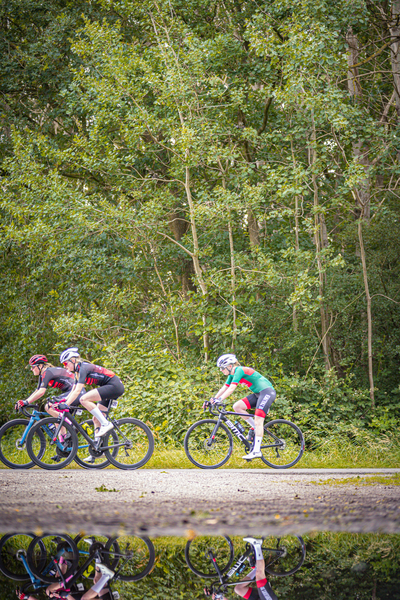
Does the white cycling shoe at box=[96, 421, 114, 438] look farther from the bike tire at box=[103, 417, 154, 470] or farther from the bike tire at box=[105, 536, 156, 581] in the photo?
the bike tire at box=[105, 536, 156, 581]

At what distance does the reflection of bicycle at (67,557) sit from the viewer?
320 cm

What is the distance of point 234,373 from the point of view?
9.14 m

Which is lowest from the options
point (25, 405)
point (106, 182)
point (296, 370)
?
point (296, 370)

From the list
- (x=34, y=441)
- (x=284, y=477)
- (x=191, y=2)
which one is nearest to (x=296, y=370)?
(x=284, y=477)

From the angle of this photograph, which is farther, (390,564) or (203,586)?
(390,564)

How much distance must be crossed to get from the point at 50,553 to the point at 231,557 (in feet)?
→ 3.96

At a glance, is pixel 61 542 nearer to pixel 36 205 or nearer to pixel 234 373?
pixel 234 373

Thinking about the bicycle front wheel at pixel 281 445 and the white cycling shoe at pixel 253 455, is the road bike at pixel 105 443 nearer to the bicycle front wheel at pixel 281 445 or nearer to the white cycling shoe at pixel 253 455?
the white cycling shoe at pixel 253 455

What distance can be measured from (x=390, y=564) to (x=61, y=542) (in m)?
2.22

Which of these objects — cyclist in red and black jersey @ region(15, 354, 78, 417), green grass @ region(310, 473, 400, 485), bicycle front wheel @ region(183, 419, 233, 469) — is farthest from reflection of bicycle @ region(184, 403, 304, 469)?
cyclist in red and black jersey @ region(15, 354, 78, 417)

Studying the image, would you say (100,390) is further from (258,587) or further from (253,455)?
(258,587)

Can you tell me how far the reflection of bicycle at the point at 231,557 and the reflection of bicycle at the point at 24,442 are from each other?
17.4 feet

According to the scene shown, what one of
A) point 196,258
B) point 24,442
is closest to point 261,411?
point 24,442

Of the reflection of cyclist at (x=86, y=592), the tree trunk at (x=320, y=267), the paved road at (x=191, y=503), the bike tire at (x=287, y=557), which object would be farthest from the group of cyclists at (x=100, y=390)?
the reflection of cyclist at (x=86, y=592)
